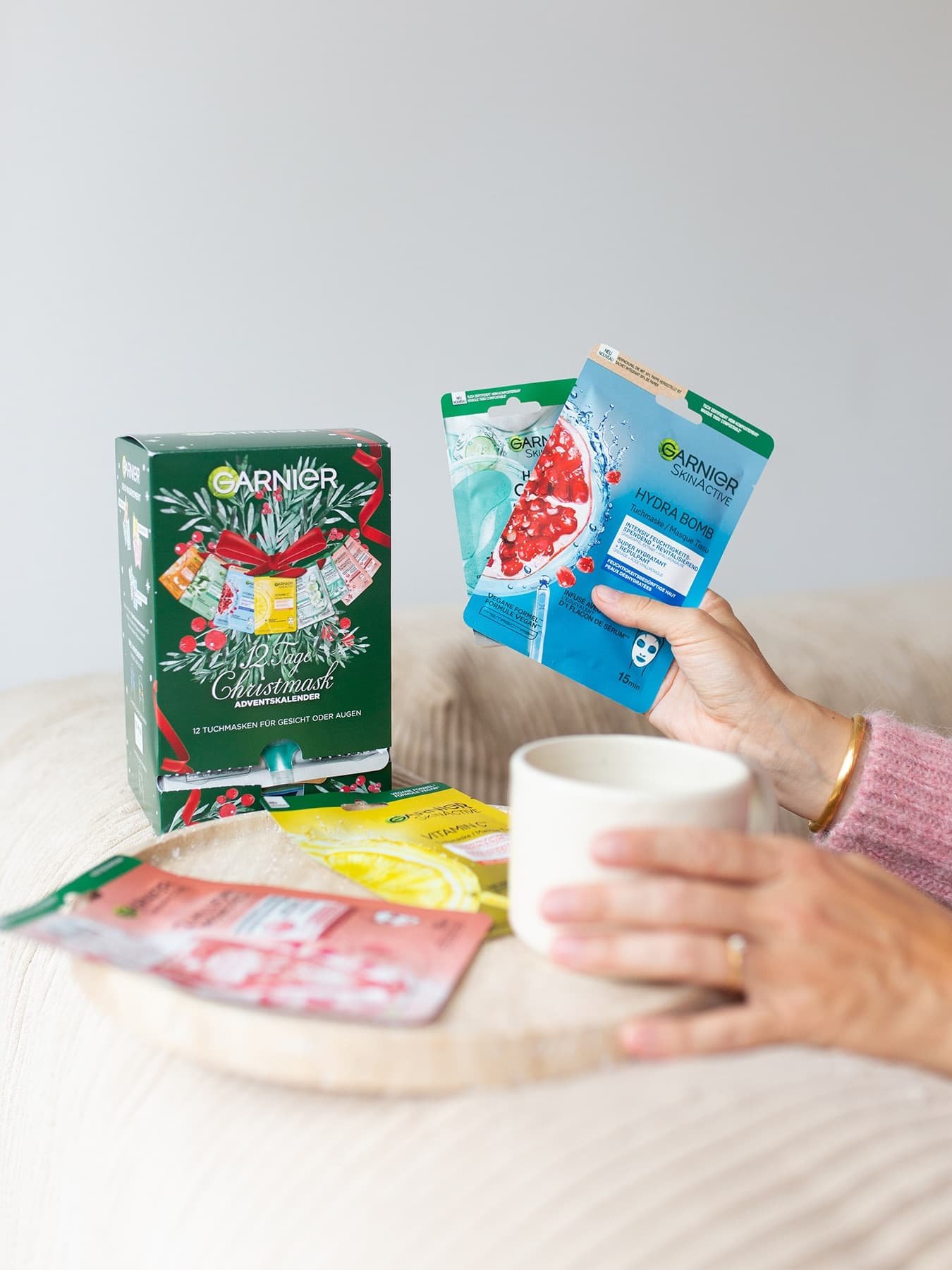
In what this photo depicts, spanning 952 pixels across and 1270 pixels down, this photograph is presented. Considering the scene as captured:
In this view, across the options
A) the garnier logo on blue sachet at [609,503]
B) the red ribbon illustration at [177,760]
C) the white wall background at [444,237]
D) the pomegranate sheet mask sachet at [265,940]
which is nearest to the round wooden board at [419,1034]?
the pomegranate sheet mask sachet at [265,940]

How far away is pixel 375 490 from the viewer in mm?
699

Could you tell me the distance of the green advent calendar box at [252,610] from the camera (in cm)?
65

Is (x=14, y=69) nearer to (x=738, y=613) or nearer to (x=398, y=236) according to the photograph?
(x=398, y=236)

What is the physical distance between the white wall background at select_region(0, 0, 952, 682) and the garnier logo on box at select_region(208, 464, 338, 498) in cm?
77

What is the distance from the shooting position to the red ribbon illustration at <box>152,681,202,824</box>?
2.21 ft

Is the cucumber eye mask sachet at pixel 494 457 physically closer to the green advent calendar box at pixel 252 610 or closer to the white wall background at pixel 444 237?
the green advent calendar box at pixel 252 610

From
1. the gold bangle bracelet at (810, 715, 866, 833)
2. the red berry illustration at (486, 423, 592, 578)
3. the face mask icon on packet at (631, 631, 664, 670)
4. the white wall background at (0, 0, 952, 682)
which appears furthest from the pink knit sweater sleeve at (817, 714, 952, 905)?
the white wall background at (0, 0, 952, 682)

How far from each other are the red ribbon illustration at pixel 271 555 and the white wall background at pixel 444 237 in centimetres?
77

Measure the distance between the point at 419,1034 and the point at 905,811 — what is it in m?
0.51

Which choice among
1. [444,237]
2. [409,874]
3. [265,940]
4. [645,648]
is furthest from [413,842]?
[444,237]

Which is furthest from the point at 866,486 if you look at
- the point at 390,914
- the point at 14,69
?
the point at 390,914

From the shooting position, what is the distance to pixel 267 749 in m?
0.71

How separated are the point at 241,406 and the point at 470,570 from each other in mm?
707

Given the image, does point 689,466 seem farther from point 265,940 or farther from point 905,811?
point 265,940
